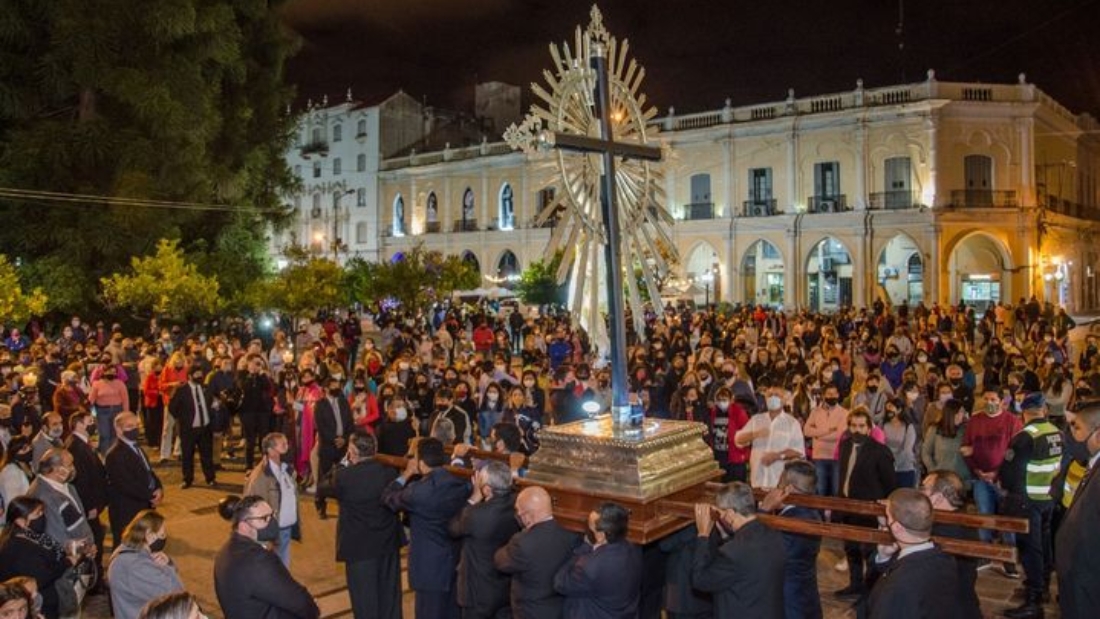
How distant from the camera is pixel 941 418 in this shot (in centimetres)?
862

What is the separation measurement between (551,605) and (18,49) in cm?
2865

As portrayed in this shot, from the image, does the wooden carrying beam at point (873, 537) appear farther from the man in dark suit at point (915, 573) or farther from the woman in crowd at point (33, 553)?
the woman in crowd at point (33, 553)

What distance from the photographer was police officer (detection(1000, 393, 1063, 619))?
268 inches

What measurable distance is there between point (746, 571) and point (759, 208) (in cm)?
3762

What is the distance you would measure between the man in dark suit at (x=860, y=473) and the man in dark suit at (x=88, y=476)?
6.54 meters

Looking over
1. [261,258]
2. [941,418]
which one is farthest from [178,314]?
[941,418]

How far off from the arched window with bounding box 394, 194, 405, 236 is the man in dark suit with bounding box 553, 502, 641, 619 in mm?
52116

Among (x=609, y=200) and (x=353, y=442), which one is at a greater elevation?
(x=609, y=200)

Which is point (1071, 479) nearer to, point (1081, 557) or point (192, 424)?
point (1081, 557)

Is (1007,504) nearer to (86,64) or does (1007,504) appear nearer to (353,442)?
(353,442)

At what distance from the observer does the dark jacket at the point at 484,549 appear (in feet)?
17.9

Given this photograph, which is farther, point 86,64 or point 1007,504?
point 86,64

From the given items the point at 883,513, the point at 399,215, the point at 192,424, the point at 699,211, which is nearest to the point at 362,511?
the point at 883,513

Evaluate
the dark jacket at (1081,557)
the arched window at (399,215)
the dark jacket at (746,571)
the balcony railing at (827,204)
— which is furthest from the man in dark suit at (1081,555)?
the arched window at (399,215)
